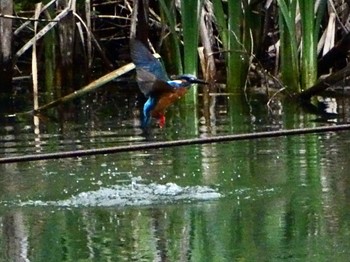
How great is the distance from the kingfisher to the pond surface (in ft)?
1.38

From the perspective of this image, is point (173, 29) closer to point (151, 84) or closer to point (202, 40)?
point (202, 40)

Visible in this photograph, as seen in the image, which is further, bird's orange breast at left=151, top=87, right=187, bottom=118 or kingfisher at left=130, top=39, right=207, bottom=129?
bird's orange breast at left=151, top=87, right=187, bottom=118

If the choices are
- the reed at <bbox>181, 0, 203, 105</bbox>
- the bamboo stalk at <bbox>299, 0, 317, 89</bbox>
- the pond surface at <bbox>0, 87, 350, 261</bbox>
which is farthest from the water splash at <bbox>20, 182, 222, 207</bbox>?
the bamboo stalk at <bbox>299, 0, 317, 89</bbox>

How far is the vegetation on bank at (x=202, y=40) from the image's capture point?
1108 centimetres

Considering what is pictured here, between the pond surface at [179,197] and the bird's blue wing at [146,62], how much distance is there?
58 centimetres

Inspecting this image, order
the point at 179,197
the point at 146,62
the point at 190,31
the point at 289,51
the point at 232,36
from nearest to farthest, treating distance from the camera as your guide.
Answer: the point at 179,197, the point at 146,62, the point at 190,31, the point at 289,51, the point at 232,36

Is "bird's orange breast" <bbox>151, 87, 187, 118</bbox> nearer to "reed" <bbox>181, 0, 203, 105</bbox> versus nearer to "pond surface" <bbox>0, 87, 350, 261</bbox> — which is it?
"pond surface" <bbox>0, 87, 350, 261</bbox>

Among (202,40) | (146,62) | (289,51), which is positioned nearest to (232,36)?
(202,40)

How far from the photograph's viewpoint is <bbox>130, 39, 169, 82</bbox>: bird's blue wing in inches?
287

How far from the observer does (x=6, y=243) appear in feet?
17.9

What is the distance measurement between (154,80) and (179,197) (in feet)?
3.64

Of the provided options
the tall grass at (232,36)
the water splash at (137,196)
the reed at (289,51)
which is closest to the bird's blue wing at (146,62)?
the water splash at (137,196)

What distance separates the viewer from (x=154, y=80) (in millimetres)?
7359

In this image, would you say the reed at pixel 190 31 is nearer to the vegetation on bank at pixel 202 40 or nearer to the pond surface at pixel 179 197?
the vegetation on bank at pixel 202 40
